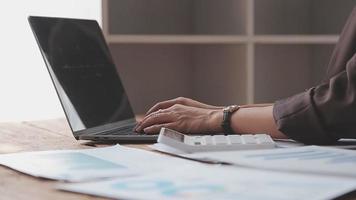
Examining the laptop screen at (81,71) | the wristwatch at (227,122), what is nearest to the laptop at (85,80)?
the laptop screen at (81,71)

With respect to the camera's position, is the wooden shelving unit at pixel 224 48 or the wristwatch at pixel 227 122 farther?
the wooden shelving unit at pixel 224 48

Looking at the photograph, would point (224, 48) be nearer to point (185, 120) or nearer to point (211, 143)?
point (185, 120)

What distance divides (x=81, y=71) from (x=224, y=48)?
97 centimetres

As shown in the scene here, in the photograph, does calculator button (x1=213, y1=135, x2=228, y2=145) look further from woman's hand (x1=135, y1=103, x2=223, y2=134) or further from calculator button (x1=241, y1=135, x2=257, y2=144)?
woman's hand (x1=135, y1=103, x2=223, y2=134)

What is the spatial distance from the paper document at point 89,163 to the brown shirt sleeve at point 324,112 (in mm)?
262

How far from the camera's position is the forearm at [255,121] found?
110cm

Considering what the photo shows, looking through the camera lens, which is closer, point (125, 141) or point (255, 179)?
point (255, 179)

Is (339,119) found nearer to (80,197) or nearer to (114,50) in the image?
(80,197)

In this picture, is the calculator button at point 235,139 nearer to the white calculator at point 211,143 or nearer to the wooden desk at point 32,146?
the white calculator at point 211,143

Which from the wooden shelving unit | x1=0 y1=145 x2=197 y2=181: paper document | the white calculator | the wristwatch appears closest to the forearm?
the wristwatch

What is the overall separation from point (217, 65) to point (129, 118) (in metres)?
0.85

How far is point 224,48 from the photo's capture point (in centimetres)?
220

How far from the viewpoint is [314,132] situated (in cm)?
101

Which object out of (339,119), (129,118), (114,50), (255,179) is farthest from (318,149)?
(114,50)
